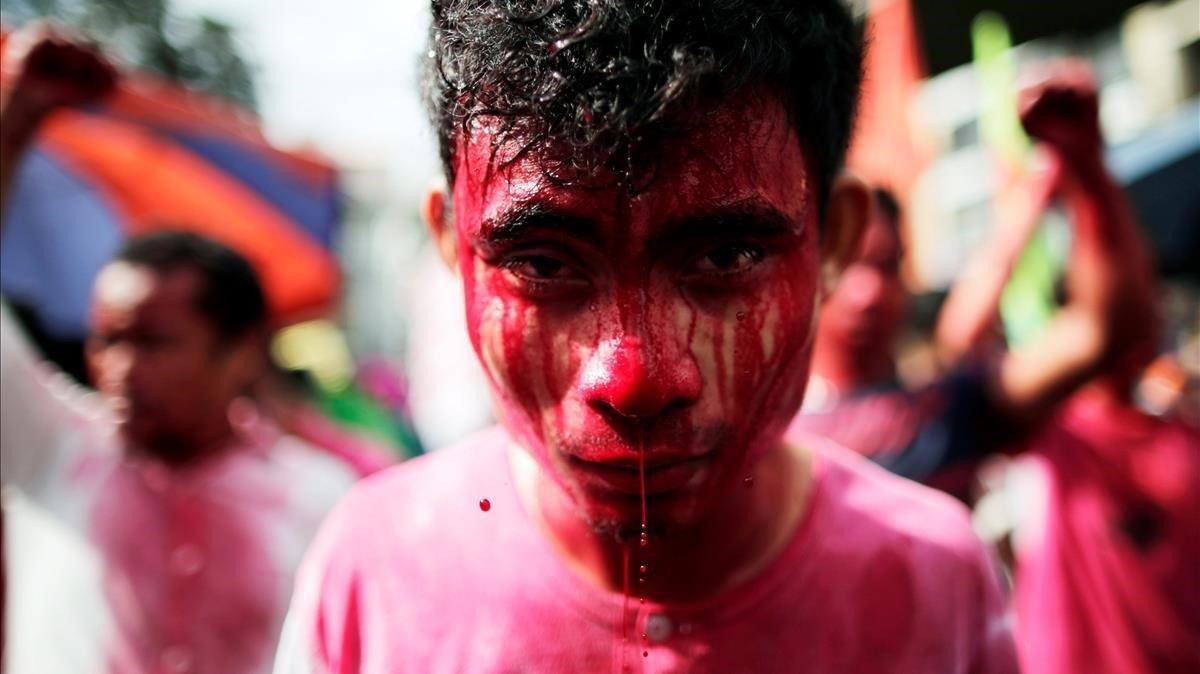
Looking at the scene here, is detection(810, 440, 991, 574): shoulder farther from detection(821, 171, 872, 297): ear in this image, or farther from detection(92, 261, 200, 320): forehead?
detection(92, 261, 200, 320): forehead

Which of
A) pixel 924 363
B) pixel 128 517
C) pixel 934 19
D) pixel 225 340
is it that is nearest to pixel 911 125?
pixel 924 363

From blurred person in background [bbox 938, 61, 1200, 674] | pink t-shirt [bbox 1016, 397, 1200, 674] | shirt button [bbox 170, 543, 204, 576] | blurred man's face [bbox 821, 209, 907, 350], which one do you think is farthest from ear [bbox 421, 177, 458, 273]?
pink t-shirt [bbox 1016, 397, 1200, 674]

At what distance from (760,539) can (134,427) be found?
193 centimetres

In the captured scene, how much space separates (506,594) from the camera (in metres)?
1.28

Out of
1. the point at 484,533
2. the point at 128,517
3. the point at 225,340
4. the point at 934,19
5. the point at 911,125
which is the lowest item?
the point at 128,517

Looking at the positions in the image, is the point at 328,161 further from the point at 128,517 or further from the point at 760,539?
the point at 760,539

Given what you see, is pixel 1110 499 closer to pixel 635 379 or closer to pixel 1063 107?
pixel 1063 107

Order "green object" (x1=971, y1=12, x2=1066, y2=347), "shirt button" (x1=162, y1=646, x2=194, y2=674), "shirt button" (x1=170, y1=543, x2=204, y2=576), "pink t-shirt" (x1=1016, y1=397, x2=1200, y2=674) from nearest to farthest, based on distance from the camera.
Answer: "shirt button" (x1=162, y1=646, x2=194, y2=674) → "shirt button" (x1=170, y1=543, x2=204, y2=576) → "pink t-shirt" (x1=1016, y1=397, x2=1200, y2=674) → "green object" (x1=971, y1=12, x2=1066, y2=347)

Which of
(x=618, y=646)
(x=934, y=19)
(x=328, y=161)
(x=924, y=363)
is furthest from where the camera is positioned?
(x=934, y=19)

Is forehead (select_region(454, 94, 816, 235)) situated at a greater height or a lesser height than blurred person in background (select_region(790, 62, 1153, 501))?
greater

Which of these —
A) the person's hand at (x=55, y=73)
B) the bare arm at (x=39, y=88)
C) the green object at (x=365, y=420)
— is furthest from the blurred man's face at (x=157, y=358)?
the green object at (x=365, y=420)

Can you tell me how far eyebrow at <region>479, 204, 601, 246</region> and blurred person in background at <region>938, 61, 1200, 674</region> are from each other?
186 centimetres

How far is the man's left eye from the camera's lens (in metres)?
1.10

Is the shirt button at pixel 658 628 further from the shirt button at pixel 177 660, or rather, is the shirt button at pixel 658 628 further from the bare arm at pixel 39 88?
the bare arm at pixel 39 88
